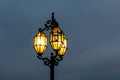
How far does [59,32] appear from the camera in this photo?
19.8 metres

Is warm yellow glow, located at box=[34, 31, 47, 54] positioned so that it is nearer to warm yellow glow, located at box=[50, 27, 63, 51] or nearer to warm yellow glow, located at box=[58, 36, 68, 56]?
warm yellow glow, located at box=[50, 27, 63, 51]

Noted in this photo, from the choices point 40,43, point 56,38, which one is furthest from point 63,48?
point 40,43

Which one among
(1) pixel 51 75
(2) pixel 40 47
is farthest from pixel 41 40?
(1) pixel 51 75

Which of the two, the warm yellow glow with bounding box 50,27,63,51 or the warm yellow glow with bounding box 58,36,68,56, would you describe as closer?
the warm yellow glow with bounding box 50,27,63,51

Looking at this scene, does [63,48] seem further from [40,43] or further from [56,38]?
[40,43]

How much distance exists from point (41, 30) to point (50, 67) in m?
1.67

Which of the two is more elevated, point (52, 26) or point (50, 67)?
point (52, 26)

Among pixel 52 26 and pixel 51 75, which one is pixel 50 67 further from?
pixel 52 26

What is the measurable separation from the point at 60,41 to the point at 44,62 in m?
1.00

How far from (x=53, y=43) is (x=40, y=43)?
561 mm

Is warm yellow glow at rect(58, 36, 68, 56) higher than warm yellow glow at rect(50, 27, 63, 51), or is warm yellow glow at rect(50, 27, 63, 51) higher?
warm yellow glow at rect(50, 27, 63, 51)

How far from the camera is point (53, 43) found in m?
19.7

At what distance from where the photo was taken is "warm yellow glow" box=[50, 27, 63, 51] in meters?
19.6

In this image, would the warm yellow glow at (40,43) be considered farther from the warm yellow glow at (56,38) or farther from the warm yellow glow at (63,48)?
the warm yellow glow at (63,48)
